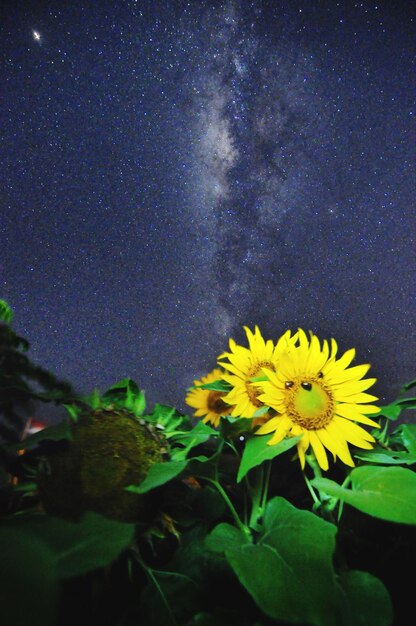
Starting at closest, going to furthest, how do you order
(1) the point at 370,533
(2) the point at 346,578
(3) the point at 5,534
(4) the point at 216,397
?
(3) the point at 5,534, (2) the point at 346,578, (1) the point at 370,533, (4) the point at 216,397

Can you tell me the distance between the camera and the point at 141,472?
41 centimetres

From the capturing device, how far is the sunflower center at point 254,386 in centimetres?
62

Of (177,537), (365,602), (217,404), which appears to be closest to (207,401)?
(217,404)

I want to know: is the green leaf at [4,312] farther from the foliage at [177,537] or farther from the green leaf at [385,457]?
the green leaf at [385,457]

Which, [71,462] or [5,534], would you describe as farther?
[71,462]

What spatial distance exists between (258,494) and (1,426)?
296 millimetres

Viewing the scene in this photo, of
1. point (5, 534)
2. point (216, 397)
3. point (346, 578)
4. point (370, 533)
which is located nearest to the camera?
point (5, 534)

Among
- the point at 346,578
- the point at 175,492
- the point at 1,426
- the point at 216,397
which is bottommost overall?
the point at 346,578

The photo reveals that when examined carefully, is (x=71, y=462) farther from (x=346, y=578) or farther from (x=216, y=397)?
(x=216, y=397)

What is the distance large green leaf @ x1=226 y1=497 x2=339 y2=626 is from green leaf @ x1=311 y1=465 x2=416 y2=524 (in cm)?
4

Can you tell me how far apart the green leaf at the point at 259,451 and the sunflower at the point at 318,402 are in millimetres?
16

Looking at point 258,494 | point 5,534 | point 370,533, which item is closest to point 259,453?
point 258,494

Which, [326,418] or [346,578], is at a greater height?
[326,418]

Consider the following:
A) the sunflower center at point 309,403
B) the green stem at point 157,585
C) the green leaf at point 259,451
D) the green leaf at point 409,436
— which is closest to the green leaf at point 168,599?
the green stem at point 157,585
